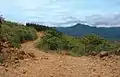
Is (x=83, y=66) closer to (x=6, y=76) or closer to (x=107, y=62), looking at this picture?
(x=107, y=62)

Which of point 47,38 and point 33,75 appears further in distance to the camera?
point 47,38

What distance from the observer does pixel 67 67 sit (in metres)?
11.1

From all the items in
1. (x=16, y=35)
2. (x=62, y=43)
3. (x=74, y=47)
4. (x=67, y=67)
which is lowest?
(x=67, y=67)

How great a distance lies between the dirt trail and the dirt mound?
0.32 m

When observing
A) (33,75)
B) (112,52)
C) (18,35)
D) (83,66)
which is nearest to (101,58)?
(112,52)

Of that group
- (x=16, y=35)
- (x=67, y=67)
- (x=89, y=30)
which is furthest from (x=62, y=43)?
(x=89, y=30)

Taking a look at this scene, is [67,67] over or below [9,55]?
below

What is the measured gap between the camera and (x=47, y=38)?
53.7ft

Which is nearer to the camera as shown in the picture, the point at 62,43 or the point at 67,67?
the point at 67,67

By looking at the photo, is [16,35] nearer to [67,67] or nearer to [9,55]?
[9,55]

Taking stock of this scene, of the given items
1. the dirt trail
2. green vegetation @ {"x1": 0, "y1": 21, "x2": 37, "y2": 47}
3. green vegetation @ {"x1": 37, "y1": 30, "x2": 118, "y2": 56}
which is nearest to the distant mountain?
green vegetation @ {"x1": 0, "y1": 21, "x2": 37, "y2": 47}

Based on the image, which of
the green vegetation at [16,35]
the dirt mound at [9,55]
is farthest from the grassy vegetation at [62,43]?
the dirt mound at [9,55]

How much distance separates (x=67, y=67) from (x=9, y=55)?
6.84 ft

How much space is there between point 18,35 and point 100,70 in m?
6.86
